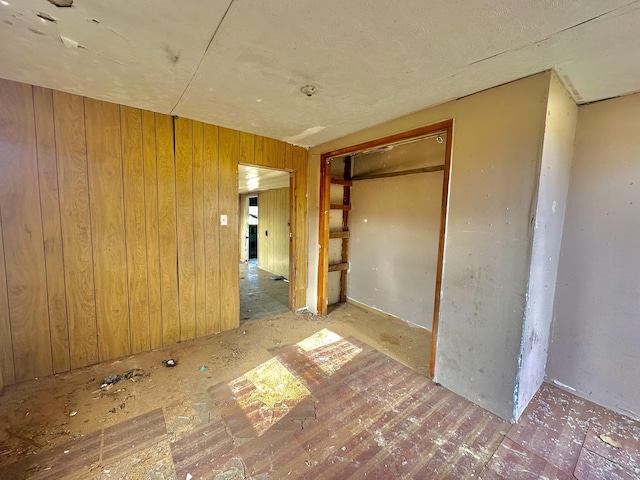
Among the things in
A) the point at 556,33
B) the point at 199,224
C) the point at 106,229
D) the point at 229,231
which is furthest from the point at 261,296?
the point at 556,33

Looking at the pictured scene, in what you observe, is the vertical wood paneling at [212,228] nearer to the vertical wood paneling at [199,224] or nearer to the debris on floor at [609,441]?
the vertical wood paneling at [199,224]

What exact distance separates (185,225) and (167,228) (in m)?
0.16

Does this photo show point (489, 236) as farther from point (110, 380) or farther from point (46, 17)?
point (110, 380)

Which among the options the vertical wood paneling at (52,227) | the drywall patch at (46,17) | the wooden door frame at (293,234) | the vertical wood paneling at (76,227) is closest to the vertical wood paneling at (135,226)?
the vertical wood paneling at (76,227)

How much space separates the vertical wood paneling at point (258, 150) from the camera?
2.97 metres

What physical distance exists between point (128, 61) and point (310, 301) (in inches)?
119

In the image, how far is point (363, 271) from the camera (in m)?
3.80

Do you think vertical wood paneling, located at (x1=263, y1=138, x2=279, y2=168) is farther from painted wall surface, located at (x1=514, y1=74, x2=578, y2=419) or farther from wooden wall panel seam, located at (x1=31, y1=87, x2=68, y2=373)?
painted wall surface, located at (x1=514, y1=74, x2=578, y2=419)

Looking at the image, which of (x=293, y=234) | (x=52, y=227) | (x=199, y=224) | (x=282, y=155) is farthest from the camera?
(x=293, y=234)

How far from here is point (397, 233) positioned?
334 centimetres

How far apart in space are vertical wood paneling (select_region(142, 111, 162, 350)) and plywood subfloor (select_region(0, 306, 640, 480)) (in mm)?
320

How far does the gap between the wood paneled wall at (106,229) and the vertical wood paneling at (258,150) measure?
18mm

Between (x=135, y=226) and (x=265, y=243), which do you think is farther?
(x=265, y=243)

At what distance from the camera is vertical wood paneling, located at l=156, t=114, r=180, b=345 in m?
2.43
